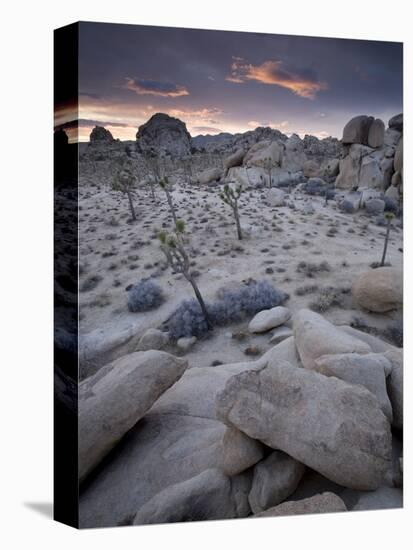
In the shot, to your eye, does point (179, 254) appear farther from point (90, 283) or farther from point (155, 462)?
point (155, 462)

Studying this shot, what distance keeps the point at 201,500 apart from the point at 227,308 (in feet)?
8.16

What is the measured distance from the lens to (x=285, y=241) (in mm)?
8836

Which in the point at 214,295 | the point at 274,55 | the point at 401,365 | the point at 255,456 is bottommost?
the point at 255,456

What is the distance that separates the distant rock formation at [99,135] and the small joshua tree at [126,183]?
548 millimetres

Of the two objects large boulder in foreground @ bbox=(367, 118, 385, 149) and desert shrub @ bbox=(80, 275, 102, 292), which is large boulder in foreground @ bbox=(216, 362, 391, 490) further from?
large boulder in foreground @ bbox=(367, 118, 385, 149)

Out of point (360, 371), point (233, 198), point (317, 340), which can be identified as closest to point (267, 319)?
point (317, 340)

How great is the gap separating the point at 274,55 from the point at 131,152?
2382 mm

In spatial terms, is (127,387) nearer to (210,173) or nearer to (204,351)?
(204,351)

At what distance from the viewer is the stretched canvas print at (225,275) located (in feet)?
24.6

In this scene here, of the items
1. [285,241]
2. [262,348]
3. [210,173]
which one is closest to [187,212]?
[210,173]

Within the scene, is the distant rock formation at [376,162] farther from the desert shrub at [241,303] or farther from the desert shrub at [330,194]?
the desert shrub at [241,303]

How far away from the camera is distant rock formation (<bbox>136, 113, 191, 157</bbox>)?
8023 millimetres

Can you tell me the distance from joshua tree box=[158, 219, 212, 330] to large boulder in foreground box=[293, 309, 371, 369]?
49.7 inches

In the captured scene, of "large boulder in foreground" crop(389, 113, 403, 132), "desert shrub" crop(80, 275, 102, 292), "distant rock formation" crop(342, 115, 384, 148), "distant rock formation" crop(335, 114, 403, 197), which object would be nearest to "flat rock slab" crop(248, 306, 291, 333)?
"desert shrub" crop(80, 275, 102, 292)
